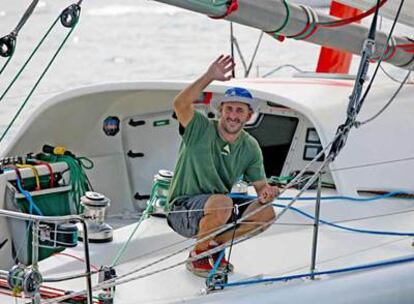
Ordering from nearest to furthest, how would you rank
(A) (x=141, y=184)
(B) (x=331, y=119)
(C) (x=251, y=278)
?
(C) (x=251, y=278)
(B) (x=331, y=119)
(A) (x=141, y=184)

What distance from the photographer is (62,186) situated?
5316mm

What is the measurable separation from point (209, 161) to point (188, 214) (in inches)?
9.3

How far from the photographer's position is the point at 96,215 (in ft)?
14.7

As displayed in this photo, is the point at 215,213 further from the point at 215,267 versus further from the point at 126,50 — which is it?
the point at 126,50

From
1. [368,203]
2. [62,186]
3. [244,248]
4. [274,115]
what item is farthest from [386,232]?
[62,186]

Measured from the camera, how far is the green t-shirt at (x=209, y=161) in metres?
4.08

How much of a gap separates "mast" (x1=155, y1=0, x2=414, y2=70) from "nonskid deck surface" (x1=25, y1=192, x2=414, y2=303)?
792 millimetres

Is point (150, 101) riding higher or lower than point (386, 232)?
higher

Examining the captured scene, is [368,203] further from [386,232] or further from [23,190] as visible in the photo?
[23,190]

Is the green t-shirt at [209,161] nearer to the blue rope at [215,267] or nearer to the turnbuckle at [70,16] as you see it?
the blue rope at [215,267]

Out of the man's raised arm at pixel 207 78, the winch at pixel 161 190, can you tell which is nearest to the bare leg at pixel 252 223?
the man's raised arm at pixel 207 78

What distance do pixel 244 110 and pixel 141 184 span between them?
2043 millimetres

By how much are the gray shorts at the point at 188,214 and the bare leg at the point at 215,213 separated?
0.10ft

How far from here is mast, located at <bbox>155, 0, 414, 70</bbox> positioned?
4.07 meters
